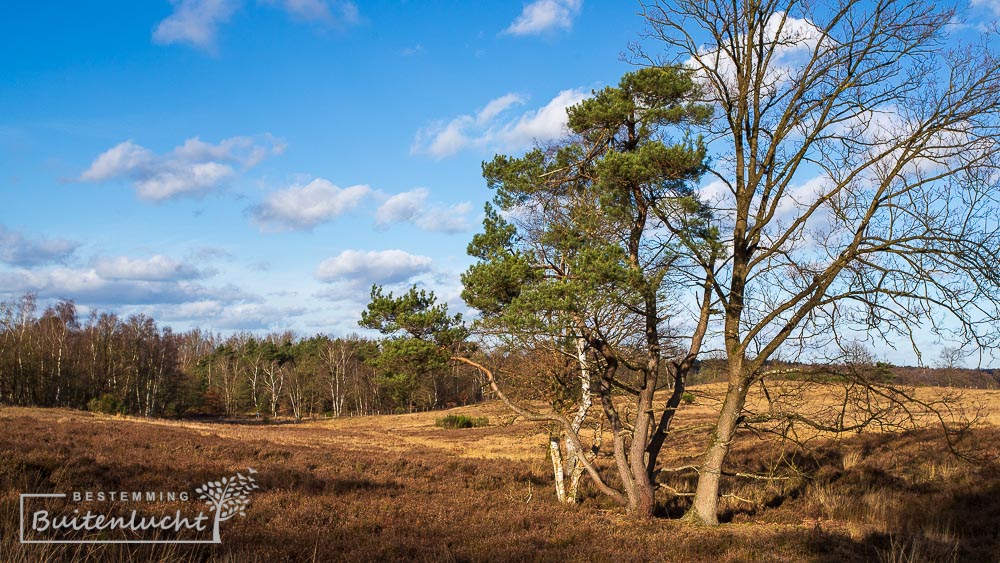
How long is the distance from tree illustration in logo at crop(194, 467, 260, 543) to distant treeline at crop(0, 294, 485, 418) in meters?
26.6

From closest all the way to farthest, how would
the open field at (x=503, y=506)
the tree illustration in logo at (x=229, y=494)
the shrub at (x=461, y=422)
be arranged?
1. the open field at (x=503, y=506)
2. the tree illustration in logo at (x=229, y=494)
3. the shrub at (x=461, y=422)

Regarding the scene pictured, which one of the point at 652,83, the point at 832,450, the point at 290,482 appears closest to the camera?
the point at 652,83

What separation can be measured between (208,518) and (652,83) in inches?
426

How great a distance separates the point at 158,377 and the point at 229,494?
2499 inches

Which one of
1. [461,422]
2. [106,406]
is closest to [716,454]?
[461,422]

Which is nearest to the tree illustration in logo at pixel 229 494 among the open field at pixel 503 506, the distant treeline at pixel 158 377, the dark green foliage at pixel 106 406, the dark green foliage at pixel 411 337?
the open field at pixel 503 506

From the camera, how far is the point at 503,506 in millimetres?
13227

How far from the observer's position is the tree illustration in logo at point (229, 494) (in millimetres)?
10078

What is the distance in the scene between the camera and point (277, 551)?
7.33m

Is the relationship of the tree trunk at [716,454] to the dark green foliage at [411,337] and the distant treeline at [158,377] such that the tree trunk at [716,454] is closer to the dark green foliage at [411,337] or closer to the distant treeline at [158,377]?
the dark green foliage at [411,337]

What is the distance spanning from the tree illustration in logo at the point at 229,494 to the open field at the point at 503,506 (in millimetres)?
304

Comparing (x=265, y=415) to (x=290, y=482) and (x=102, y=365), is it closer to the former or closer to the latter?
(x=102, y=365)

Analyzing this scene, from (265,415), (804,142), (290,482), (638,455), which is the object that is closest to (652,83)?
(804,142)

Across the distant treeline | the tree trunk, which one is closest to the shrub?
the distant treeline
